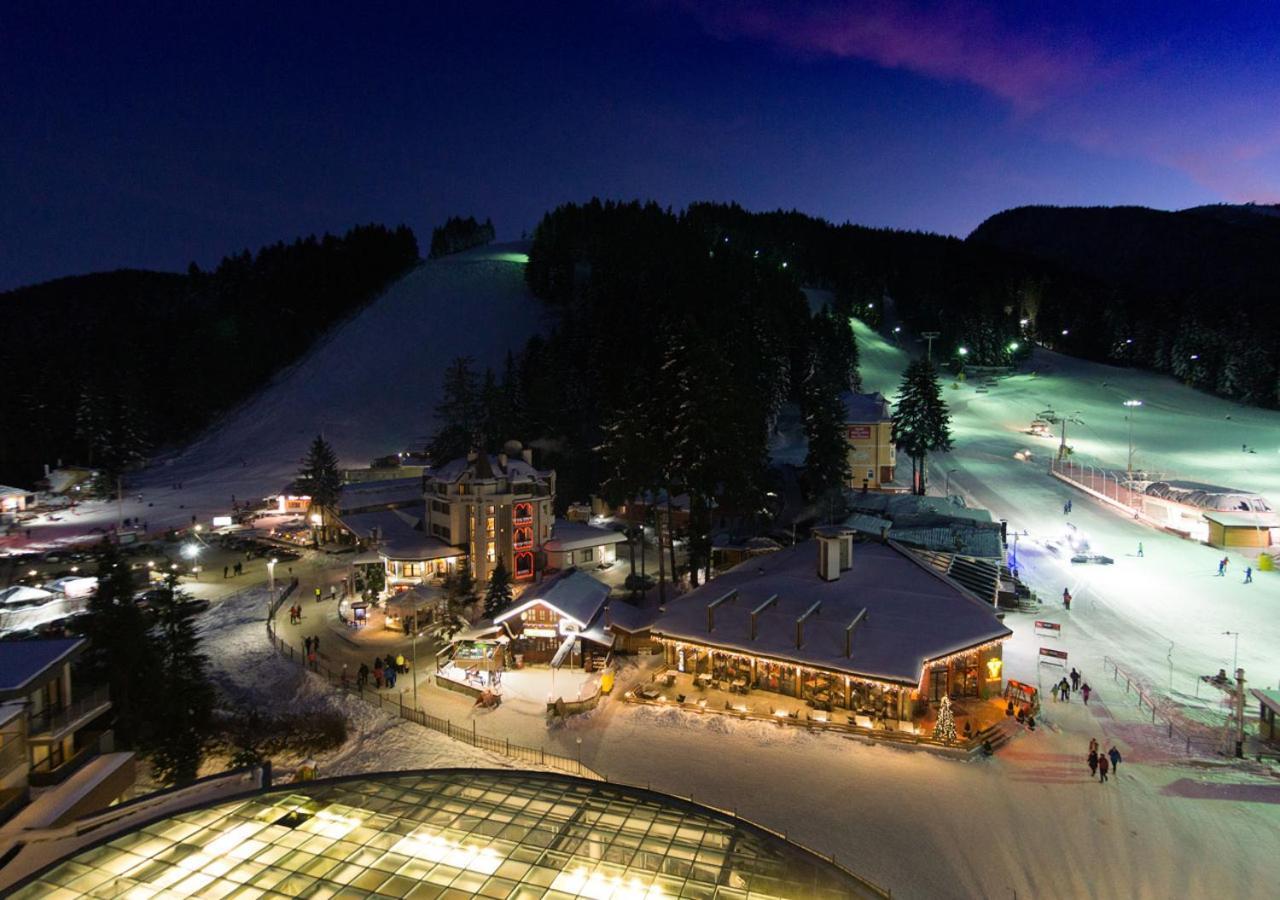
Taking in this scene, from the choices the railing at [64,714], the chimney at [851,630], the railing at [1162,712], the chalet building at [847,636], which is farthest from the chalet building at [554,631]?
the railing at [1162,712]

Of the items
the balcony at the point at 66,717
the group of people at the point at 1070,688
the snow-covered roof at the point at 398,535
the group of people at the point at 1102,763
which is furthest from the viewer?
the snow-covered roof at the point at 398,535

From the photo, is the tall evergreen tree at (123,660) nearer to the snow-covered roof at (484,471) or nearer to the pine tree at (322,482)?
the snow-covered roof at (484,471)

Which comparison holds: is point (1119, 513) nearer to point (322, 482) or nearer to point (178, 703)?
point (178, 703)

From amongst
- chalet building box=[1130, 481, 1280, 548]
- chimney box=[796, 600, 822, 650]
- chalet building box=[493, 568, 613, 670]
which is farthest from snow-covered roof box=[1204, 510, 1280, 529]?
chalet building box=[493, 568, 613, 670]

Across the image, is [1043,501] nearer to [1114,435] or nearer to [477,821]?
[1114,435]

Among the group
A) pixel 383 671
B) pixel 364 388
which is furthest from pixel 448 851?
pixel 364 388

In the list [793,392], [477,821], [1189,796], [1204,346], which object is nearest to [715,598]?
[1189,796]

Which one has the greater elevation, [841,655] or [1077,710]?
[841,655]
